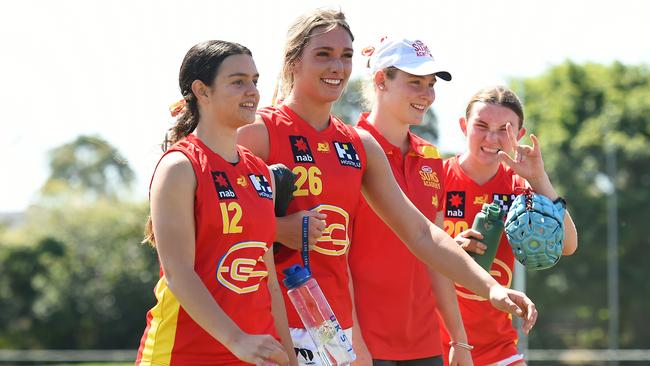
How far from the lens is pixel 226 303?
379 cm

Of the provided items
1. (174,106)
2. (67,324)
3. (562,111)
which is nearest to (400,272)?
(174,106)

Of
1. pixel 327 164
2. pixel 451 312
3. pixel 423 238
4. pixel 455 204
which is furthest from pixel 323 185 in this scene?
pixel 455 204

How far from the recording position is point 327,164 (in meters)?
4.59

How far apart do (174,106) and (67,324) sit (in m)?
26.2

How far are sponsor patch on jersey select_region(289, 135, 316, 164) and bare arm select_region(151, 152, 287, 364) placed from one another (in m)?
0.89

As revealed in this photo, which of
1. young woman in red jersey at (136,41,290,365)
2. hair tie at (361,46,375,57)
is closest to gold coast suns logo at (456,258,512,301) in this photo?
hair tie at (361,46,375,57)

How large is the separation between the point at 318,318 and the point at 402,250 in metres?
1.16

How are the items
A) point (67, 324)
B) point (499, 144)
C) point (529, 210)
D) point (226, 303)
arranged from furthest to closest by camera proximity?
1. point (67, 324)
2. point (499, 144)
3. point (529, 210)
4. point (226, 303)

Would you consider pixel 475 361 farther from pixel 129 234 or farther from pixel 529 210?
pixel 129 234

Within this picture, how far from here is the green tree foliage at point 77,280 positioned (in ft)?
95.7

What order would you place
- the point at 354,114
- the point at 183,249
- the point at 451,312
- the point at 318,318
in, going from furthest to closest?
the point at 354,114 → the point at 451,312 → the point at 318,318 → the point at 183,249

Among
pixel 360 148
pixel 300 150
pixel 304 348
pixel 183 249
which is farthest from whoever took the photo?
pixel 360 148

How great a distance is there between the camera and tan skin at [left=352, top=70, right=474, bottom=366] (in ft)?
17.3

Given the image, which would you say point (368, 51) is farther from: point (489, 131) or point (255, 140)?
point (255, 140)
